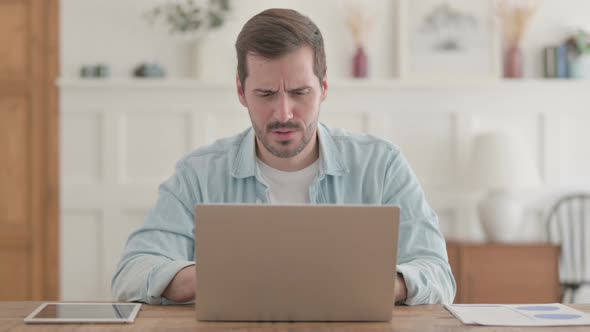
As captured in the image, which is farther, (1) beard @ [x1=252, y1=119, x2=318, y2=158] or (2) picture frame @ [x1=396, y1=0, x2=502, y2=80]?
(2) picture frame @ [x1=396, y1=0, x2=502, y2=80]

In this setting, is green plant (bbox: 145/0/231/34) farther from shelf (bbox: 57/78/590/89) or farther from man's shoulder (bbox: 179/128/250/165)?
man's shoulder (bbox: 179/128/250/165)

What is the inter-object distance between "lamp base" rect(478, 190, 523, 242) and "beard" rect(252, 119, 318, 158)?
7.49 ft

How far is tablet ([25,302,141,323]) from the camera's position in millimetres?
1458

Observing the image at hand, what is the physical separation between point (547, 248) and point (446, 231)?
57 cm

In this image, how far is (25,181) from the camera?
447 cm

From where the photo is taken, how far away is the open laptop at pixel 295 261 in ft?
4.53

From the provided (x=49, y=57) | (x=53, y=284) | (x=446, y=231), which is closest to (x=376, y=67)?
(x=446, y=231)

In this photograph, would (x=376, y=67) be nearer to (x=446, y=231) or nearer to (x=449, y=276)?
(x=446, y=231)

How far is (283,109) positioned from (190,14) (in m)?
2.55

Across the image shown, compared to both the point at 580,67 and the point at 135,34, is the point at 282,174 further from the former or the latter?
the point at 580,67

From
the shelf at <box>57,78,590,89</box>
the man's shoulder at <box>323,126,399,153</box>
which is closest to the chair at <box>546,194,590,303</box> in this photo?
the shelf at <box>57,78,590,89</box>

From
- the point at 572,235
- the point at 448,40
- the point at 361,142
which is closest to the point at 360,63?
the point at 448,40

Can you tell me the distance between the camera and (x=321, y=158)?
210 cm

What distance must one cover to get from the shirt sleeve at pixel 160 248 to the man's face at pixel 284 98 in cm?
26
